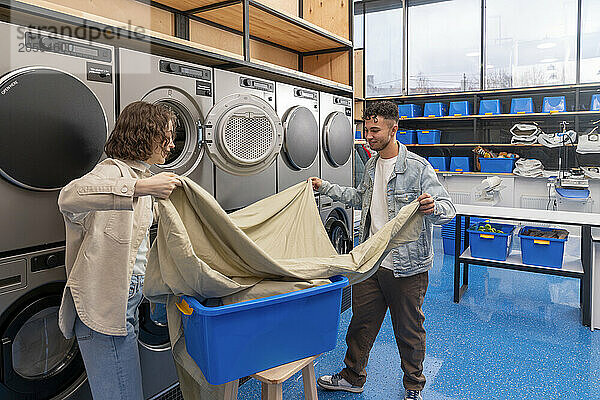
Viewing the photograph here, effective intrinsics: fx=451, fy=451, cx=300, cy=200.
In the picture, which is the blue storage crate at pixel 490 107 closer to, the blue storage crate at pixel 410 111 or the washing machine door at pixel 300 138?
the blue storage crate at pixel 410 111

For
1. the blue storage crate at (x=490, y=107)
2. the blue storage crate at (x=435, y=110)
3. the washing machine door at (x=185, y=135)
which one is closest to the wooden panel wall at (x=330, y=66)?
the washing machine door at (x=185, y=135)

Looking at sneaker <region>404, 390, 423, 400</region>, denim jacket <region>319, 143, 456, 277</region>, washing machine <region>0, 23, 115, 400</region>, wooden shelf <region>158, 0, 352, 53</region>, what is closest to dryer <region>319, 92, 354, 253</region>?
wooden shelf <region>158, 0, 352, 53</region>

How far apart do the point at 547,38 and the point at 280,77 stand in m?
5.51

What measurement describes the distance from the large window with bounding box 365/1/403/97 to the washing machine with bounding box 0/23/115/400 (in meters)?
6.61

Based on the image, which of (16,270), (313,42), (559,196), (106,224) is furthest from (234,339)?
(559,196)

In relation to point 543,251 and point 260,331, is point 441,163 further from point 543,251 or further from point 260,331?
point 260,331

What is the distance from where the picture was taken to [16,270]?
1.67 metres

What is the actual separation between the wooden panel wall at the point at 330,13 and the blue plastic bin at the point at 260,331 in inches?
Result: 117

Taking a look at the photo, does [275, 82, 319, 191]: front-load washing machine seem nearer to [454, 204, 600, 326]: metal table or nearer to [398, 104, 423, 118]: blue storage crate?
[454, 204, 600, 326]: metal table

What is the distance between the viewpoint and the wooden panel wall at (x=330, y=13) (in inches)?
150

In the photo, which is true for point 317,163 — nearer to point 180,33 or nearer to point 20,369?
point 180,33

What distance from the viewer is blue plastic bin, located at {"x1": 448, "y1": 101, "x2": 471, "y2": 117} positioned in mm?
6996

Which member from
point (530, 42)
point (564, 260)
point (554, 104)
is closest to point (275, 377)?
point (564, 260)

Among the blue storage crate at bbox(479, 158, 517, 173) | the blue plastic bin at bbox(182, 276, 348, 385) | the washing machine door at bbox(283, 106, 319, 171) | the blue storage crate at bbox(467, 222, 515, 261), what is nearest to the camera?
the blue plastic bin at bbox(182, 276, 348, 385)
